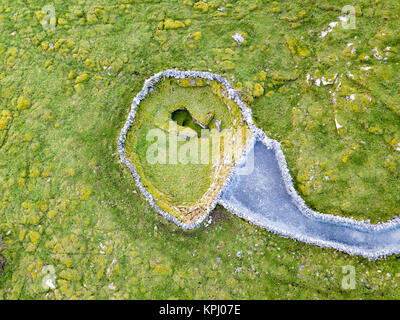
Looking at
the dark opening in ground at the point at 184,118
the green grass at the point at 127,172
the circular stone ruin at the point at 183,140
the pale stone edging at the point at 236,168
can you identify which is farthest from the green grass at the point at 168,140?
the green grass at the point at 127,172

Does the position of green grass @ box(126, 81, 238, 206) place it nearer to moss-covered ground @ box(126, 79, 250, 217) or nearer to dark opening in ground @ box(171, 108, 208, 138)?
moss-covered ground @ box(126, 79, 250, 217)

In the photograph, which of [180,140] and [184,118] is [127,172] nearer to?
[180,140]

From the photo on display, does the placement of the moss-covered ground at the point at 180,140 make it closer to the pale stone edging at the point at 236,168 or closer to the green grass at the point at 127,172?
the pale stone edging at the point at 236,168

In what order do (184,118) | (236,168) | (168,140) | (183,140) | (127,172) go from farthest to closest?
(184,118) < (168,140) < (183,140) < (127,172) < (236,168)

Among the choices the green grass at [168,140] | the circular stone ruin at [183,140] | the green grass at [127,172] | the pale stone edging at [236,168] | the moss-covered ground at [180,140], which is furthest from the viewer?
the green grass at [168,140]

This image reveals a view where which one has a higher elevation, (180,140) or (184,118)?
(184,118)

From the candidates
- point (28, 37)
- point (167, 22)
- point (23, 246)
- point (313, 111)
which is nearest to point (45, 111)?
point (28, 37)

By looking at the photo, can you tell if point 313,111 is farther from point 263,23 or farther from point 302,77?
point 263,23

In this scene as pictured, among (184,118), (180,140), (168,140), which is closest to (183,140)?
(180,140)

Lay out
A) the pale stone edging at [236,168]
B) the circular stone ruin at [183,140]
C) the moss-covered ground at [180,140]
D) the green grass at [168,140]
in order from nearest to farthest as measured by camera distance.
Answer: the pale stone edging at [236,168], the circular stone ruin at [183,140], the moss-covered ground at [180,140], the green grass at [168,140]
